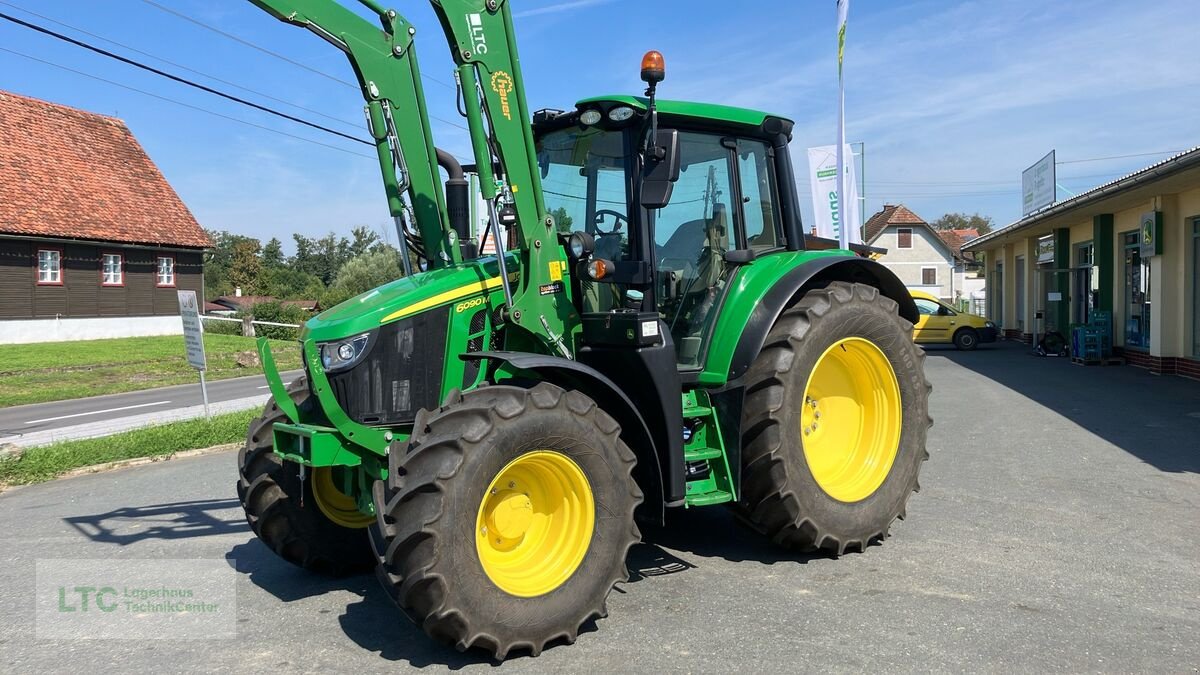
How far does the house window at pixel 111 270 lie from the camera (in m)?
30.7

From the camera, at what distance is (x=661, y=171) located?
4625 mm

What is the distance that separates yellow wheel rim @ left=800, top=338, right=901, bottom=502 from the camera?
5797 millimetres

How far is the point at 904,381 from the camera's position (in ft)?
19.7

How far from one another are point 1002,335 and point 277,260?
83212mm

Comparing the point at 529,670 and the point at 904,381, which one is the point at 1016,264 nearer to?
the point at 904,381

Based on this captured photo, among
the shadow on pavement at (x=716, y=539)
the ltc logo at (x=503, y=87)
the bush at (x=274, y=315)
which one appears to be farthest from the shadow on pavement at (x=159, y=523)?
the bush at (x=274, y=315)

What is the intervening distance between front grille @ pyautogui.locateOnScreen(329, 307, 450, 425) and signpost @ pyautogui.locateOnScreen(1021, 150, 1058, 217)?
26593mm

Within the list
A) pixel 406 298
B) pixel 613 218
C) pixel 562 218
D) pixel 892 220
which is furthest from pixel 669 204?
pixel 892 220

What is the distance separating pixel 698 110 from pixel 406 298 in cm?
211

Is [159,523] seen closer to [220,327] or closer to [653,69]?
[653,69]

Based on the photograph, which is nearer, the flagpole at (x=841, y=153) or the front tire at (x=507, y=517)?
the front tire at (x=507, y=517)

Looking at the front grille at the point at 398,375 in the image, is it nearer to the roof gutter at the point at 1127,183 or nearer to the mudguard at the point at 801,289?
the mudguard at the point at 801,289

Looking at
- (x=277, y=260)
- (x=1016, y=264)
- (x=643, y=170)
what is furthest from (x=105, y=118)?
(x=277, y=260)

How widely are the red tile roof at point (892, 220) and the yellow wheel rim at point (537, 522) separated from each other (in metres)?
56.3
